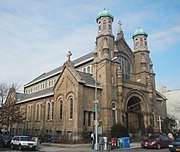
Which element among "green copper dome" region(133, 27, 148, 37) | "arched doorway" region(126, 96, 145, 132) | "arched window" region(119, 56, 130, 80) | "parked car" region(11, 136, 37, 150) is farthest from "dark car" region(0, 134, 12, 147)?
"green copper dome" region(133, 27, 148, 37)

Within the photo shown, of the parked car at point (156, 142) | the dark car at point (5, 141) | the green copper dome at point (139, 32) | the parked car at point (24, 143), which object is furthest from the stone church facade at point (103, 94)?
the parked car at point (24, 143)

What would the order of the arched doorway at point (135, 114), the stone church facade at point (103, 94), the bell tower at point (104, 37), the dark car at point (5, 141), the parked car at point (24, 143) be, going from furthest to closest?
1. the arched doorway at point (135, 114)
2. the bell tower at point (104, 37)
3. the stone church facade at point (103, 94)
4. the dark car at point (5, 141)
5. the parked car at point (24, 143)

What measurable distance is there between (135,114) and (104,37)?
643 inches

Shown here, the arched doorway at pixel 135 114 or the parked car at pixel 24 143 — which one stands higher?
the arched doorway at pixel 135 114

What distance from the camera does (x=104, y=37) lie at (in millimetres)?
42469

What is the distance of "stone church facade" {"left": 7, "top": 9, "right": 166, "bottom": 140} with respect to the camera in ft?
119

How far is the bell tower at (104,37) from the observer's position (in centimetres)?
4109

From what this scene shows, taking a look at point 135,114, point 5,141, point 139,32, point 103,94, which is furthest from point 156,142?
point 139,32

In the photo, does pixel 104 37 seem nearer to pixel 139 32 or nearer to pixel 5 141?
pixel 139 32

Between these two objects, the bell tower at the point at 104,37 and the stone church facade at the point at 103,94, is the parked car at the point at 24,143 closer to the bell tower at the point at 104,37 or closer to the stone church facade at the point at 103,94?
the stone church facade at the point at 103,94

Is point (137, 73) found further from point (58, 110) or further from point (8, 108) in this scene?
point (8, 108)

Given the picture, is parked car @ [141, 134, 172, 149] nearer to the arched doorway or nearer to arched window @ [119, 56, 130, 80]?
the arched doorway

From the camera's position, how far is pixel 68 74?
A: 38281 millimetres

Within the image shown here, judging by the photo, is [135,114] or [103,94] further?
[135,114]
